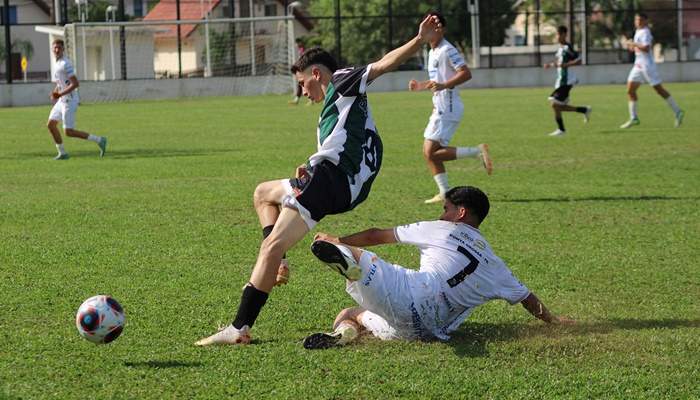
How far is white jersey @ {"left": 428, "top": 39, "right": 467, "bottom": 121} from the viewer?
11.5 meters

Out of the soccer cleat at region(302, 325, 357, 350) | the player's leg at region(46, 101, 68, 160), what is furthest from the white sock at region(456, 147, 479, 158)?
the player's leg at region(46, 101, 68, 160)

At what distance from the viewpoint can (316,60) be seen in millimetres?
5684

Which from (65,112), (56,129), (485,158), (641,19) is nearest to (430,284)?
(485,158)

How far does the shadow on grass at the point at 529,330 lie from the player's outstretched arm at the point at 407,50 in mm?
1691

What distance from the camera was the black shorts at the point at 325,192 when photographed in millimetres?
5453

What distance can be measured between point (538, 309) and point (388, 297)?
3.70ft

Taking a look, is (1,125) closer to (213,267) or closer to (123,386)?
(213,267)

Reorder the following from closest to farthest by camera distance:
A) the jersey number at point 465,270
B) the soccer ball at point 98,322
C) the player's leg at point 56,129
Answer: the soccer ball at point 98,322
the jersey number at point 465,270
the player's leg at point 56,129

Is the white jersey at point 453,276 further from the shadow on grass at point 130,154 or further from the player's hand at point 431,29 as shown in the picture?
the shadow on grass at point 130,154

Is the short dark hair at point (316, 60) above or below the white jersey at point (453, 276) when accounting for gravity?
above

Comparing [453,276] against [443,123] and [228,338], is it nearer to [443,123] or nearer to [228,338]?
[228,338]

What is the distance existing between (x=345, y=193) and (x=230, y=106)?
92.6ft

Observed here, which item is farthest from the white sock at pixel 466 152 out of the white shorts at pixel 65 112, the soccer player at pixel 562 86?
the soccer player at pixel 562 86

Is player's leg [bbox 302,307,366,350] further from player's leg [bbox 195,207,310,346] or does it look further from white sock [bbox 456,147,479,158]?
white sock [bbox 456,147,479,158]
